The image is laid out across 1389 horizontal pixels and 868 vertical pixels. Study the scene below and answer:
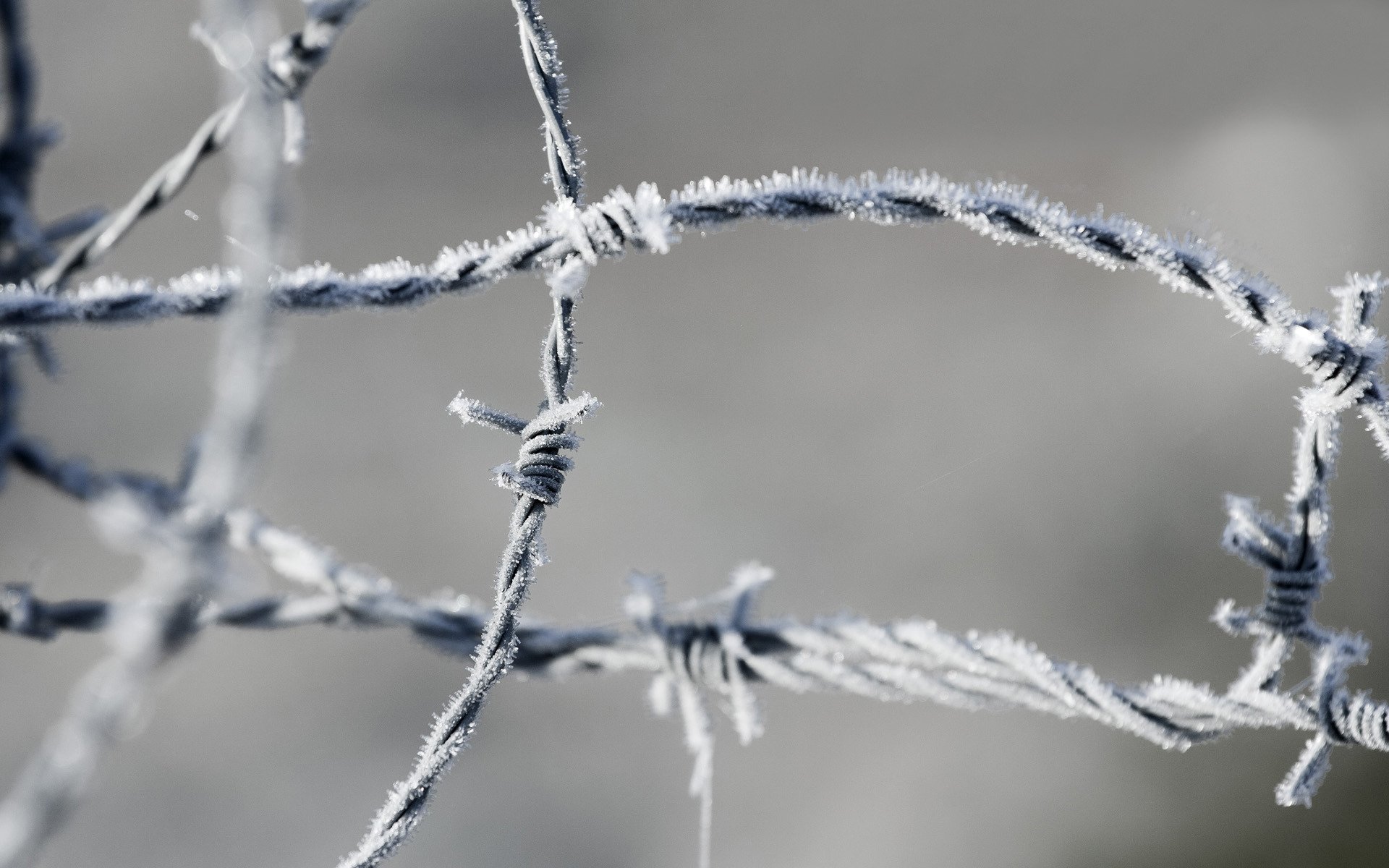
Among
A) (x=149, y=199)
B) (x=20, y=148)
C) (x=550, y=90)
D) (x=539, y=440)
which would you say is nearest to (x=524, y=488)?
(x=539, y=440)

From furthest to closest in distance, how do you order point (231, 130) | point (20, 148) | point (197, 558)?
point (20, 148), point (231, 130), point (197, 558)

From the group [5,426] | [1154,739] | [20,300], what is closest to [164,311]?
[20,300]

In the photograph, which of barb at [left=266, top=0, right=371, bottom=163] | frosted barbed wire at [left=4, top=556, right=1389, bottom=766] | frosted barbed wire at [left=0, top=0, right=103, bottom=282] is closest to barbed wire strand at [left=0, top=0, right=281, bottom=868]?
barb at [left=266, top=0, right=371, bottom=163]

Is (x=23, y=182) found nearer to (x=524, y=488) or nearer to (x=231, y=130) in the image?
(x=231, y=130)

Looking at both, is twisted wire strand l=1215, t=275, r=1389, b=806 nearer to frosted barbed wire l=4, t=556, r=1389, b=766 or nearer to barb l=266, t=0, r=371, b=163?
frosted barbed wire l=4, t=556, r=1389, b=766

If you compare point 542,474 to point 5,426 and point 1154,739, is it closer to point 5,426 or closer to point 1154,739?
point 1154,739

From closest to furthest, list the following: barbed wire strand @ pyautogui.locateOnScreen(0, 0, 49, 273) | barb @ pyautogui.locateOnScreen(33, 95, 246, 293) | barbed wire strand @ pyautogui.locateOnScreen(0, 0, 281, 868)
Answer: barbed wire strand @ pyautogui.locateOnScreen(0, 0, 281, 868)
barb @ pyautogui.locateOnScreen(33, 95, 246, 293)
barbed wire strand @ pyautogui.locateOnScreen(0, 0, 49, 273)
